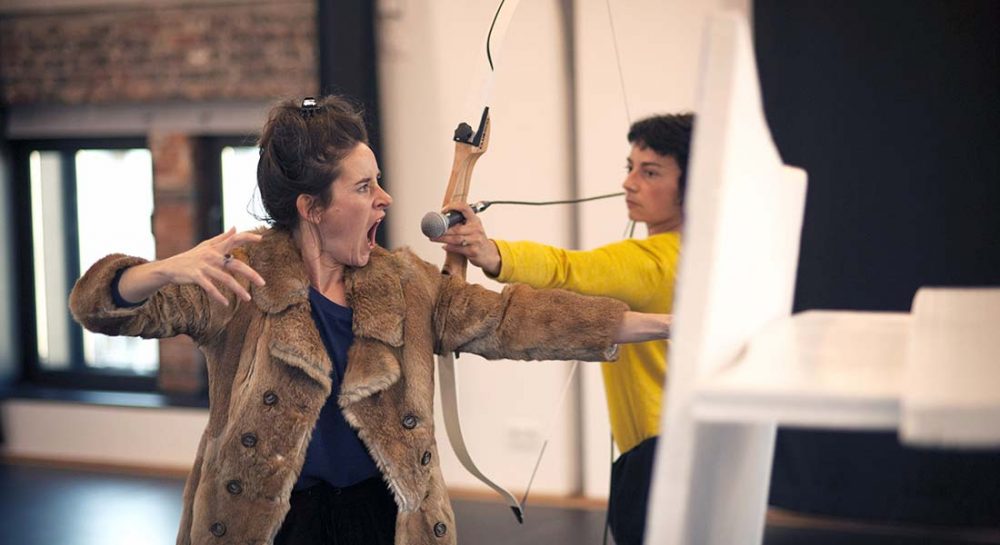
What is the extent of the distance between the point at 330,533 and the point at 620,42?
9.84 ft

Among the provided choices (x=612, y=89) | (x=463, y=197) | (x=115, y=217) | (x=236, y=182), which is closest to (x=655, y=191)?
(x=463, y=197)

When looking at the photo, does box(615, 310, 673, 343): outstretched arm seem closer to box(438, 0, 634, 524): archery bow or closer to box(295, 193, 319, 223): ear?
box(438, 0, 634, 524): archery bow

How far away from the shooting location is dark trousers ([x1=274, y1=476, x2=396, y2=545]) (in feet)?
6.47

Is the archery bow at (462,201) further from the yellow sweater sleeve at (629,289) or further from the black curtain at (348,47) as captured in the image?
the black curtain at (348,47)

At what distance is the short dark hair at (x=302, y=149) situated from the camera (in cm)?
211

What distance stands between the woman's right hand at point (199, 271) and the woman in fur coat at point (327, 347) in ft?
0.11

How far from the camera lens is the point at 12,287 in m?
6.18

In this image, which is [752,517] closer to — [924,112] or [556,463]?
[924,112]

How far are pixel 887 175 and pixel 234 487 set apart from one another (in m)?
2.86

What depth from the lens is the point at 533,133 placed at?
4.82 meters

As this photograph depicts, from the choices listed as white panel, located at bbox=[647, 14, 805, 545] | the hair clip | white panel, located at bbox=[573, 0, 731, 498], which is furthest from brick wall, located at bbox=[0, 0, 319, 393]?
white panel, located at bbox=[647, 14, 805, 545]

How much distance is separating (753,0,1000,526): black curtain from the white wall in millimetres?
397

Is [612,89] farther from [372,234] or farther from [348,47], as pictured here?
[372,234]

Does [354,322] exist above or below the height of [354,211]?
below
